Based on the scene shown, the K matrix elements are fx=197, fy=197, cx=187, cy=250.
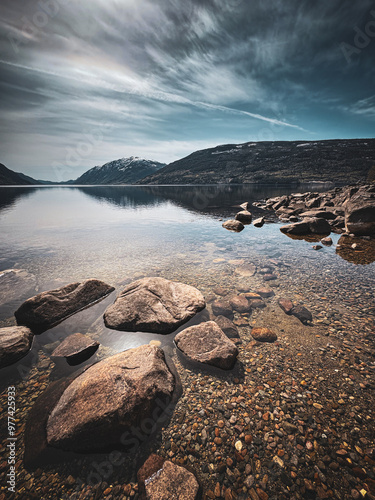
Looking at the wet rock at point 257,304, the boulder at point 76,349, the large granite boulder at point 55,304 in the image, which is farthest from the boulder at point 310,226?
the boulder at point 76,349

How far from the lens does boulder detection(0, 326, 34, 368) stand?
557 cm

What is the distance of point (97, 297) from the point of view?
8.85 meters

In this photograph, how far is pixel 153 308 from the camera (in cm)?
721

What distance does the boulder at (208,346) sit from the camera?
18.0 ft

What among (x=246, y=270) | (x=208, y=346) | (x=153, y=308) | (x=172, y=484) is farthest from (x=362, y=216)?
(x=172, y=484)

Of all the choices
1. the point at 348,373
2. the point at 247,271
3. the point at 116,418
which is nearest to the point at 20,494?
the point at 116,418

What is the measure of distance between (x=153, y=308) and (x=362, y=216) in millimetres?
20758

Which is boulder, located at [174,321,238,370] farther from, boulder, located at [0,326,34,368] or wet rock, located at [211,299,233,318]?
boulder, located at [0,326,34,368]

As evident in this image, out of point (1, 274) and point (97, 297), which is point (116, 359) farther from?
point (1, 274)

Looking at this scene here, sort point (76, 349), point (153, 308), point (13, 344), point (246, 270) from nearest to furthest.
→ point (13, 344)
point (76, 349)
point (153, 308)
point (246, 270)

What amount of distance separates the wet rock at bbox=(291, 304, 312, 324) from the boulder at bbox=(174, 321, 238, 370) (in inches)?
131

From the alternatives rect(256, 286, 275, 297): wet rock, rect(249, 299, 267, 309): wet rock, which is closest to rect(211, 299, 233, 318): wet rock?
rect(249, 299, 267, 309): wet rock

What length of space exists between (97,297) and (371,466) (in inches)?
362

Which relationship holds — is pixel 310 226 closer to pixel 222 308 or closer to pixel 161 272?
pixel 161 272
